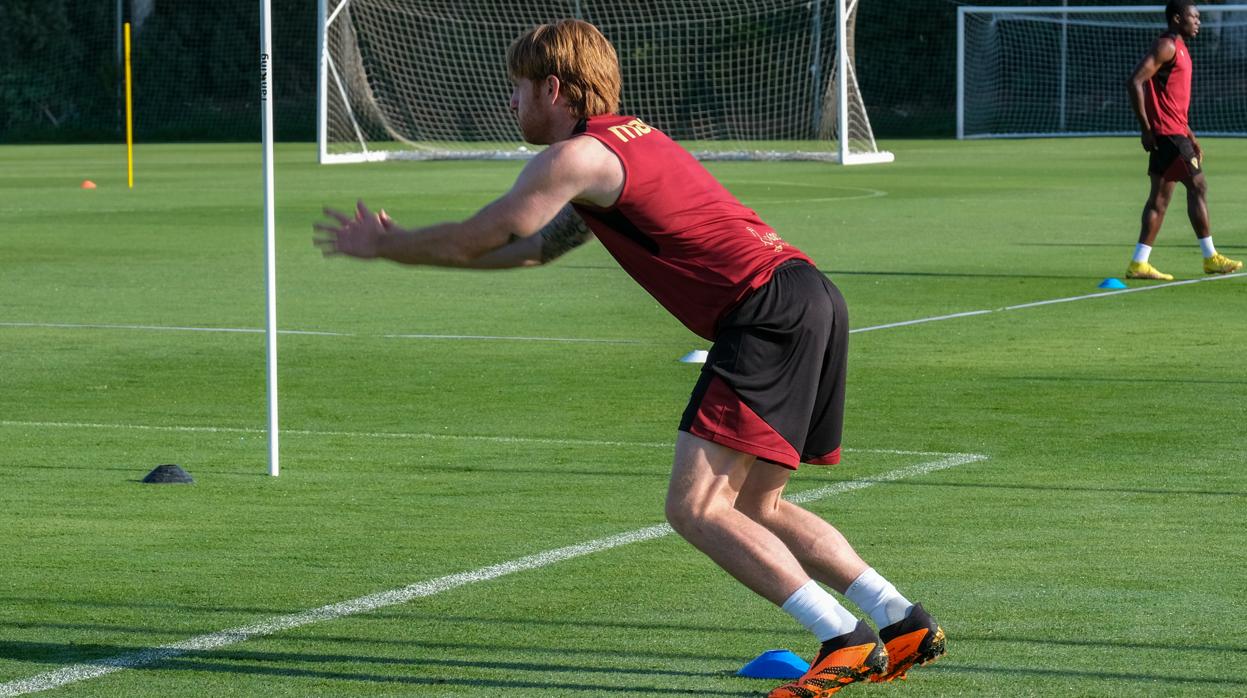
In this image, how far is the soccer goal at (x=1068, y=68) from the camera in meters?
54.0

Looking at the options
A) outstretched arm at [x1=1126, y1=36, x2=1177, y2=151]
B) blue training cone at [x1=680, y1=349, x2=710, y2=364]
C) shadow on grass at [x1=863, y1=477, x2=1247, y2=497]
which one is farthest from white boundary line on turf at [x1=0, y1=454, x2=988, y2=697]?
outstretched arm at [x1=1126, y1=36, x2=1177, y2=151]

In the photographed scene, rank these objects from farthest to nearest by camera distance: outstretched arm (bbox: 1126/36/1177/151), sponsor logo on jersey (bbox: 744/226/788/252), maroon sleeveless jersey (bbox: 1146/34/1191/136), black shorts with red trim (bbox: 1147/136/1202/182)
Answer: maroon sleeveless jersey (bbox: 1146/34/1191/136) → black shorts with red trim (bbox: 1147/136/1202/182) → outstretched arm (bbox: 1126/36/1177/151) → sponsor logo on jersey (bbox: 744/226/788/252)

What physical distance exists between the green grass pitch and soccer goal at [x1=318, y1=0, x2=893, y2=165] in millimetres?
21445

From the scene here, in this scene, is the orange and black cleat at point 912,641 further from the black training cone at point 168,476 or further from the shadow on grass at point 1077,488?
the black training cone at point 168,476

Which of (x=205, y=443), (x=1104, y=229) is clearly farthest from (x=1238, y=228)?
(x=205, y=443)

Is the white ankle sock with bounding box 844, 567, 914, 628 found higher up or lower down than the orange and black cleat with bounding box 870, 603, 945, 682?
higher up

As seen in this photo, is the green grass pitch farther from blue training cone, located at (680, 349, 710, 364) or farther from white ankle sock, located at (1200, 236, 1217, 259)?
white ankle sock, located at (1200, 236, 1217, 259)

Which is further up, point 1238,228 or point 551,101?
point 551,101

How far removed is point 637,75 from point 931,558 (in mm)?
35560

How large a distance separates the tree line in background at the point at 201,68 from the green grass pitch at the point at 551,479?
37936 mm

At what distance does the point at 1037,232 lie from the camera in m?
23.8

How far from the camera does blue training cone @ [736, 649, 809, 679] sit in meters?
5.64

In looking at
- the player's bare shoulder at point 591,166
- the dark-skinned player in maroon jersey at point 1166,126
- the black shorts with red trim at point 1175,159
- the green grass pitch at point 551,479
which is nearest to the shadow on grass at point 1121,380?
the green grass pitch at point 551,479

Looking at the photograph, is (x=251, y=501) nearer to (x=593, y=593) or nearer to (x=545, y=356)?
(x=593, y=593)
